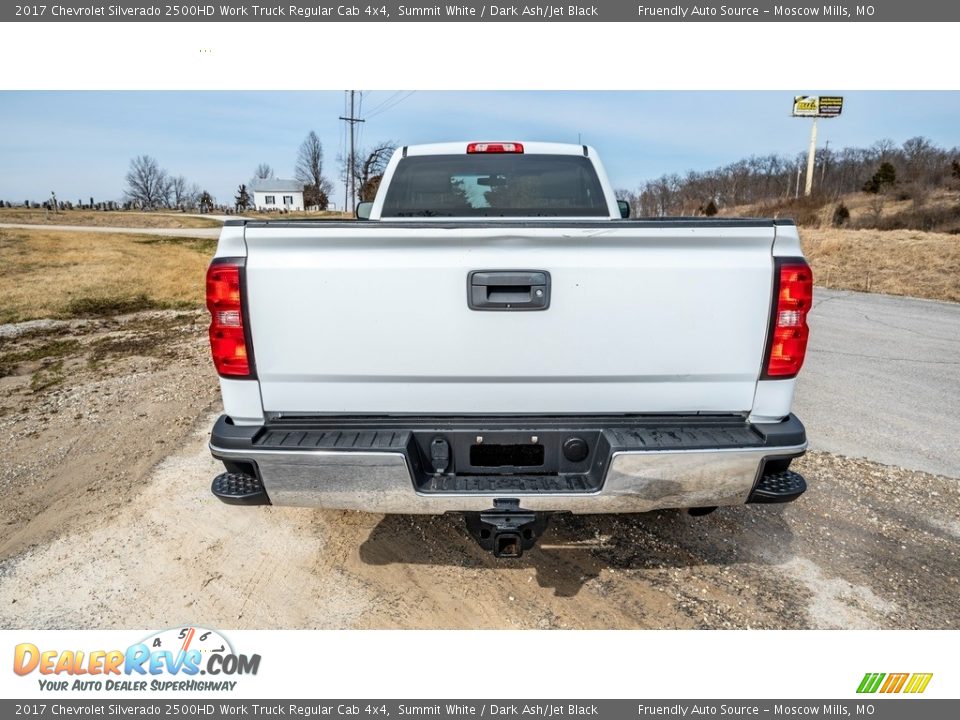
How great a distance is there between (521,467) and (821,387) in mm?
4971

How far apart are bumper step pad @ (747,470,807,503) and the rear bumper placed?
0.02m

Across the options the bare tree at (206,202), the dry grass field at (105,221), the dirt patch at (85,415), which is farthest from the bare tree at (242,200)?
the dirt patch at (85,415)

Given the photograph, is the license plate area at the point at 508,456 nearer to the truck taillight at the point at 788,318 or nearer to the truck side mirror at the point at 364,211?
the truck taillight at the point at 788,318

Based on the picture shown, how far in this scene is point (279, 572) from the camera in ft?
9.48

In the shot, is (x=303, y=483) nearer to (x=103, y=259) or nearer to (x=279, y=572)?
(x=279, y=572)

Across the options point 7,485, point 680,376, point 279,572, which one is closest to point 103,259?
point 7,485

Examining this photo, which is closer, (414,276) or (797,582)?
(414,276)

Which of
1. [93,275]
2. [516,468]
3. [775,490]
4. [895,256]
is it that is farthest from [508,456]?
[895,256]

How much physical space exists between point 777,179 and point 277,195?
235 feet

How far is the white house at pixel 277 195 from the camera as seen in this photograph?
85.4 metres

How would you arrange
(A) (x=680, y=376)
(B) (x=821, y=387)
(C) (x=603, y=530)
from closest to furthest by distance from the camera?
(A) (x=680, y=376) → (C) (x=603, y=530) → (B) (x=821, y=387)

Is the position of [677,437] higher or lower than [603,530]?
higher

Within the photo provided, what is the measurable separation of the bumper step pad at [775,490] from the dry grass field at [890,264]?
13688mm

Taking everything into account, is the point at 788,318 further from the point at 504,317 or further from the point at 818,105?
the point at 818,105
